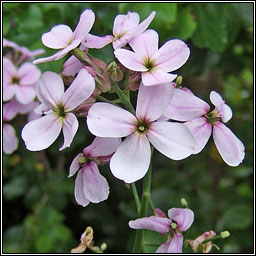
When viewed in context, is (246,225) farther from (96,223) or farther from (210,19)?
(210,19)

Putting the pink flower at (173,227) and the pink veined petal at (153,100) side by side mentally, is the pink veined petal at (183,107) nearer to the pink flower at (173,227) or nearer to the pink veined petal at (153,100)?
the pink veined petal at (153,100)

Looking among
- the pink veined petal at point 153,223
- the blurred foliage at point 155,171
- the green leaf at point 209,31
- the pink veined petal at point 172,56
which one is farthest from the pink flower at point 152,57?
the green leaf at point 209,31

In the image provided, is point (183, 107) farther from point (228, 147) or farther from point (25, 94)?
point (25, 94)

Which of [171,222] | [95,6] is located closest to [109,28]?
[95,6]

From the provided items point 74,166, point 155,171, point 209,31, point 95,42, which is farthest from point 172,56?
point 155,171

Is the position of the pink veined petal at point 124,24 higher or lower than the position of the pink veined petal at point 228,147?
higher
